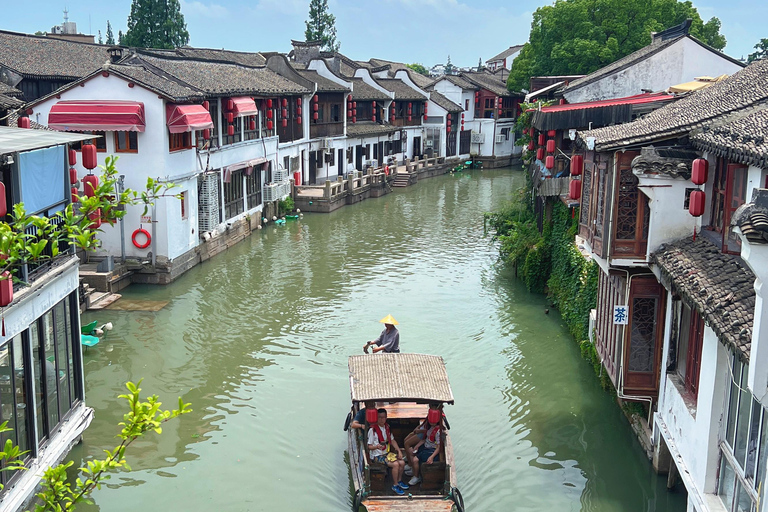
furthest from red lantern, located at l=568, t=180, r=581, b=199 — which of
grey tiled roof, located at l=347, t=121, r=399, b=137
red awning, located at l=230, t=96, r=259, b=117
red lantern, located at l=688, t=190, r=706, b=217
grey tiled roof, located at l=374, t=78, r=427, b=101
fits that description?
grey tiled roof, located at l=374, t=78, r=427, b=101

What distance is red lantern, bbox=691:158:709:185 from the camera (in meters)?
9.56

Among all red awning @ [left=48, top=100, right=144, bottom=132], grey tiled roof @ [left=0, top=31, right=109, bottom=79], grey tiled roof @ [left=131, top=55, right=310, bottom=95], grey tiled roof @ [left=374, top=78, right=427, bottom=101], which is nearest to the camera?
red awning @ [left=48, top=100, right=144, bottom=132]

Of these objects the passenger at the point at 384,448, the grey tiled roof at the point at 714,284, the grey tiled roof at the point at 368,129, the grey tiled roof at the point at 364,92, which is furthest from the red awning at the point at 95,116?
the grey tiled roof at the point at 364,92

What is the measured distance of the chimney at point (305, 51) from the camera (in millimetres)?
43750

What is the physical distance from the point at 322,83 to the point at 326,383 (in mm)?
26877

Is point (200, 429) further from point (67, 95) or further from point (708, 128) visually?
point (67, 95)

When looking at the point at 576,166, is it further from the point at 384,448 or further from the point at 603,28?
the point at 603,28

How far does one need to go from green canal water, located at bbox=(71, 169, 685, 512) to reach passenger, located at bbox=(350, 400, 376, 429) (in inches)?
40.4

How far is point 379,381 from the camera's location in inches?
465

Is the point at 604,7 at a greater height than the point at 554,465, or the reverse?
the point at 604,7

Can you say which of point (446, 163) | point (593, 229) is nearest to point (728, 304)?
point (593, 229)

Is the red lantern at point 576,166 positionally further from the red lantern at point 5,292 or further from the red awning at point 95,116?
the red awning at point 95,116

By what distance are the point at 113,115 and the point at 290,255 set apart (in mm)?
7957

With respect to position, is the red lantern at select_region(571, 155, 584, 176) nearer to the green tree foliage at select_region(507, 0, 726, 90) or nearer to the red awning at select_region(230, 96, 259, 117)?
the red awning at select_region(230, 96, 259, 117)
